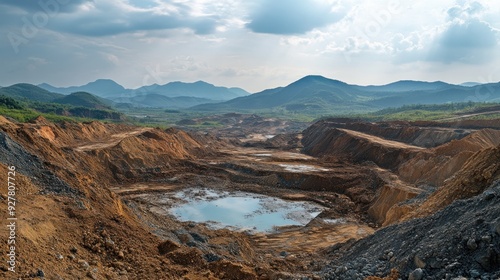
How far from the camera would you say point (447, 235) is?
975 cm

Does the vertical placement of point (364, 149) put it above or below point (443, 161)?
below

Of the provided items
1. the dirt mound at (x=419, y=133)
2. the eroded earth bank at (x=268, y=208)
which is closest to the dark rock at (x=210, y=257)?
the eroded earth bank at (x=268, y=208)

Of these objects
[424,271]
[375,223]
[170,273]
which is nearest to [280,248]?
[375,223]

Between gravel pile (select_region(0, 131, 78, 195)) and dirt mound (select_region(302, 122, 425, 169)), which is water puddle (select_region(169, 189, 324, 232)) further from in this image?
dirt mound (select_region(302, 122, 425, 169))

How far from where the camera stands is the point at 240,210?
28938 millimetres

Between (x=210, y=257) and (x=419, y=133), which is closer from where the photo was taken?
(x=210, y=257)

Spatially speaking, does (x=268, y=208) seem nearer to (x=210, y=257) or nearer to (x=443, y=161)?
(x=443, y=161)

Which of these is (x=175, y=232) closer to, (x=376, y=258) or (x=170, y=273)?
(x=170, y=273)

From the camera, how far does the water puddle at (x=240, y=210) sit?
2575cm

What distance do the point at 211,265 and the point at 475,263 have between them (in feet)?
23.5

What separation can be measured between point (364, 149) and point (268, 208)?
21.0 metres

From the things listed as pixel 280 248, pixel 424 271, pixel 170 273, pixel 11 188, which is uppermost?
pixel 11 188

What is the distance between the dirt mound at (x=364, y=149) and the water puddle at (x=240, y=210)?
44.5ft

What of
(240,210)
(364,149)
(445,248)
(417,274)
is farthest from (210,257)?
(364,149)
